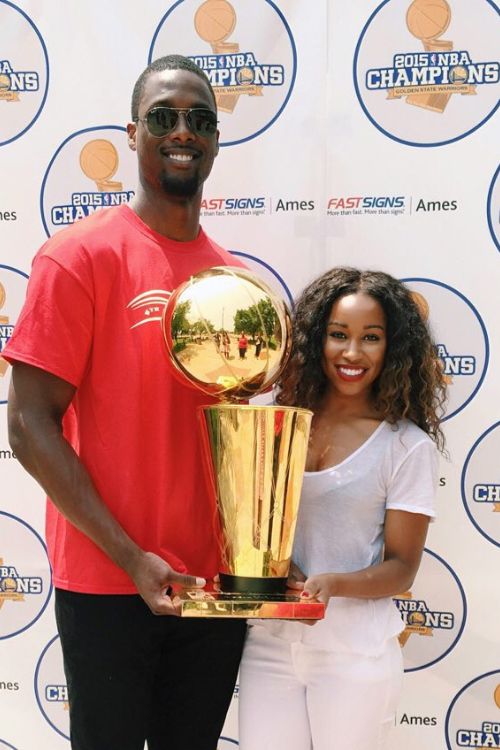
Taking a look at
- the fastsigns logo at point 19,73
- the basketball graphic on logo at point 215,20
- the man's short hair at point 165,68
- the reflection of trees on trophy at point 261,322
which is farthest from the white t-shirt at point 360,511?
the fastsigns logo at point 19,73

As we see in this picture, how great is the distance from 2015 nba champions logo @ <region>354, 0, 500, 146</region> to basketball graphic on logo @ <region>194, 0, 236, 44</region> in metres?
0.34

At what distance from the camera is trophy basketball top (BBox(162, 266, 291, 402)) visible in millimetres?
1423

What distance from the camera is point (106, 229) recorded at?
1.56 metres

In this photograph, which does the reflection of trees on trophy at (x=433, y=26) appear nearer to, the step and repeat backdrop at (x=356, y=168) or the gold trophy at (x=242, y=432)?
the step and repeat backdrop at (x=356, y=168)

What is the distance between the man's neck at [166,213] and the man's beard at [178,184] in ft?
0.06

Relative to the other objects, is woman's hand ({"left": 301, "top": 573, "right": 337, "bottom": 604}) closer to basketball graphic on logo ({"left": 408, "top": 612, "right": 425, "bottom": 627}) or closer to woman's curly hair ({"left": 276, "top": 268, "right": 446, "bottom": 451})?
woman's curly hair ({"left": 276, "top": 268, "right": 446, "bottom": 451})

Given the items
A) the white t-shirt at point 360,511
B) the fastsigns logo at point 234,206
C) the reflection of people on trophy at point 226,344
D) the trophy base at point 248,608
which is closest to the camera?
the trophy base at point 248,608

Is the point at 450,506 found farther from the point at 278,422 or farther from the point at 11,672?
the point at 11,672

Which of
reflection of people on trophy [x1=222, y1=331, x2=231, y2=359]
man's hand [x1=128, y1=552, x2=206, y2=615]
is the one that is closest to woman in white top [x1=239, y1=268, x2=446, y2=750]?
man's hand [x1=128, y1=552, x2=206, y2=615]

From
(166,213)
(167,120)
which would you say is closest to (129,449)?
(166,213)

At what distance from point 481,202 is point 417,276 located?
24 cm

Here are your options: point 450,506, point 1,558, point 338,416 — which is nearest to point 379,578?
point 338,416

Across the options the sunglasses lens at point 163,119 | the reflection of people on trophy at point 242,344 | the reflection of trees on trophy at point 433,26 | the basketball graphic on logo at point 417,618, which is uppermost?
the reflection of trees on trophy at point 433,26

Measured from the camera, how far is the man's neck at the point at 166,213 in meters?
1.64
